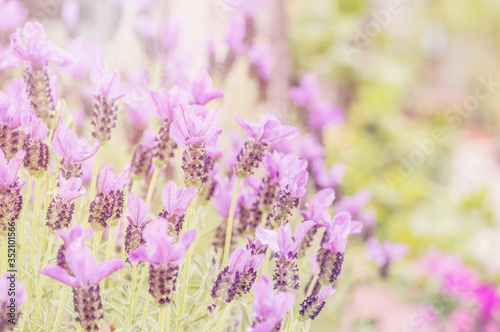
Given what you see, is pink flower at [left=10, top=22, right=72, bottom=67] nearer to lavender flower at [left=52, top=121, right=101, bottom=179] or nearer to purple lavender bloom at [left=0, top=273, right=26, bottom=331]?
lavender flower at [left=52, top=121, right=101, bottom=179]

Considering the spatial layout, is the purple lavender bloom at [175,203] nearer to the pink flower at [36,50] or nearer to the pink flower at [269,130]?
the pink flower at [269,130]

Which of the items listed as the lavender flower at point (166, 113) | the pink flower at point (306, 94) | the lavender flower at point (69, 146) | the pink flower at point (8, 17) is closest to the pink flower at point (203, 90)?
the lavender flower at point (166, 113)

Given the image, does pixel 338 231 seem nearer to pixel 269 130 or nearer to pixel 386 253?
pixel 269 130

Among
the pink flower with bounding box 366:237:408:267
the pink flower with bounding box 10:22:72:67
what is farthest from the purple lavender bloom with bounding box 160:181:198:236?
the pink flower with bounding box 366:237:408:267

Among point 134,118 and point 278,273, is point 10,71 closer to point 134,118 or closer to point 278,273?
point 134,118

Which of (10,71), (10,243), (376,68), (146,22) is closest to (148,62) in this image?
(146,22)
